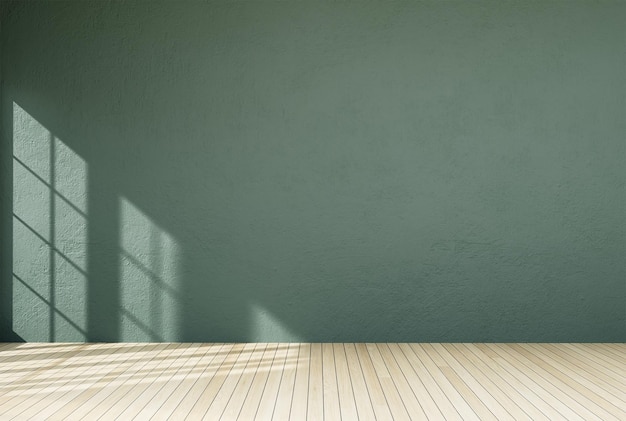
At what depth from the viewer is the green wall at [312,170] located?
5395 millimetres

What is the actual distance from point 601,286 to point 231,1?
3.71 metres

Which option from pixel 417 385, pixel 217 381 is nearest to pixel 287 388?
pixel 217 381

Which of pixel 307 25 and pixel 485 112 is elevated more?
pixel 307 25

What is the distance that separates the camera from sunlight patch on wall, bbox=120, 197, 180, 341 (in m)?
5.41

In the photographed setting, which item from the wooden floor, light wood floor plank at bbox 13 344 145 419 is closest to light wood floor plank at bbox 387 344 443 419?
the wooden floor

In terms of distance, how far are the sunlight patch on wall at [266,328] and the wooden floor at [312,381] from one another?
0.35ft

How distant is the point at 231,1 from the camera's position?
5453 millimetres

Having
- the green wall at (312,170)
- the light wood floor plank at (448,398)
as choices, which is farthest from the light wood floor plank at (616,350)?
the light wood floor plank at (448,398)

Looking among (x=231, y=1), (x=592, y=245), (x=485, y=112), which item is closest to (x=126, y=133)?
(x=231, y=1)

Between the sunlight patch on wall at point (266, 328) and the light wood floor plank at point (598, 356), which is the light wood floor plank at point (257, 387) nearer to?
the sunlight patch on wall at point (266, 328)

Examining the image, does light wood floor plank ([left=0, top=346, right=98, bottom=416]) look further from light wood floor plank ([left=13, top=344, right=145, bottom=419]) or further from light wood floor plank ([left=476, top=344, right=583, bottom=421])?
light wood floor plank ([left=476, top=344, right=583, bottom=421])

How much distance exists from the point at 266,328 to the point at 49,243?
72.9 inches

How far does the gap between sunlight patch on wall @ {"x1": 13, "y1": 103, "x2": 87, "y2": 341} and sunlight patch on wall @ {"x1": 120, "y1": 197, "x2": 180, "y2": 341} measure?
1.09 feet

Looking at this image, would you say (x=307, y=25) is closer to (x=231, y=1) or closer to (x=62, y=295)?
(x=231, y=1)
